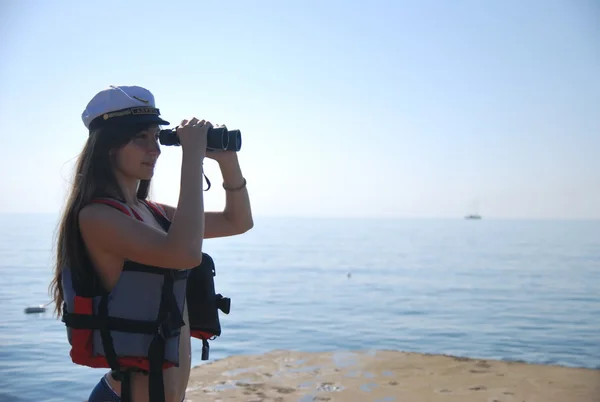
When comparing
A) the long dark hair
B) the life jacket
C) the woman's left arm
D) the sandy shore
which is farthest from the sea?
the sandy shore

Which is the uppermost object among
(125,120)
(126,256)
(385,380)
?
(125,120)

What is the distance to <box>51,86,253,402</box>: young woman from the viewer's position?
213 cm

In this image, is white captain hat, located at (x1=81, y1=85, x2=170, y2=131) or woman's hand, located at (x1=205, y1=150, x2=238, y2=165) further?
woman's hand, located at (x1=205, y1=150, x2=238, y2=165)

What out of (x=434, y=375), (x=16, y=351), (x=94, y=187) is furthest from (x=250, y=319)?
(x=94, y=187)

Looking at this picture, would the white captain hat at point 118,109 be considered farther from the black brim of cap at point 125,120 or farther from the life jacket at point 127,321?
the life jacket at point 127,321

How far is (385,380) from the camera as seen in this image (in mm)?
7496

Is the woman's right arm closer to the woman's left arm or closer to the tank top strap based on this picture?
the tank top strap

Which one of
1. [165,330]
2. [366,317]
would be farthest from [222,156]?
[366,317]

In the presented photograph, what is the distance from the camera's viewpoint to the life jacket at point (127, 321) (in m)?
2.16

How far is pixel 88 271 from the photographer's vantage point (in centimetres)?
219

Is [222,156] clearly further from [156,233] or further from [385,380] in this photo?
[385,380]

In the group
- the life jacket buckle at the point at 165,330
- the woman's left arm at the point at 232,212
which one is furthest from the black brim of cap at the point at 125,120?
the life jacket buckle at the point at 165,330

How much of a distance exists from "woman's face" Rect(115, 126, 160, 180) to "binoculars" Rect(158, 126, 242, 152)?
1.4 inches

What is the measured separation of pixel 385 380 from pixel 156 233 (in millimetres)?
5914
